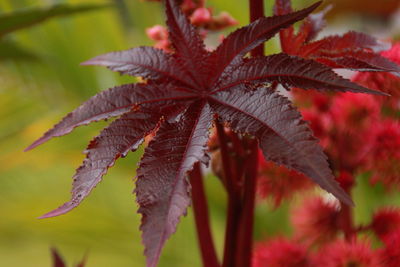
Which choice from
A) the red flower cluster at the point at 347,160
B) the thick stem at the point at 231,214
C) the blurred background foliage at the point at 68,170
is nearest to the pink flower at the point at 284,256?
the red flower cluster at the point at 347,160

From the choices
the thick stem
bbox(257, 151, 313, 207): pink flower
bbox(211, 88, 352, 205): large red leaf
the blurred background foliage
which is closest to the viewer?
bbox(211, 88, 352, 205): large red leaf

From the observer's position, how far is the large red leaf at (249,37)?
0.95ft

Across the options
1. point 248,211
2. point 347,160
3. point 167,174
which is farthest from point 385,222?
point 167,174

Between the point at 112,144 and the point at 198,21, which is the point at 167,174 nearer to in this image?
the point at 112,144

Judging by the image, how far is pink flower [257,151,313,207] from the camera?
46cm

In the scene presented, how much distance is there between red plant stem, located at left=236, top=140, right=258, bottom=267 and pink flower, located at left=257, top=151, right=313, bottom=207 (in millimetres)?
94

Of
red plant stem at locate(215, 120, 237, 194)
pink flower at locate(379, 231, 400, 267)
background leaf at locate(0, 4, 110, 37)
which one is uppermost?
background leaf at locate(0, 4, 110, 37)

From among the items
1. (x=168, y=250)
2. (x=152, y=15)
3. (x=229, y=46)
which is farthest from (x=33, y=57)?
(x=152, y=15)

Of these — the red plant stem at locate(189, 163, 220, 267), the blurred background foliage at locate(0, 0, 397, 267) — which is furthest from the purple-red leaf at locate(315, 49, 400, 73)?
the blurred background foliage at locate(0, 0, 397, 267)

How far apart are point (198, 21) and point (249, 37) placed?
0.08 m

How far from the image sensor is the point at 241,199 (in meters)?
0.36

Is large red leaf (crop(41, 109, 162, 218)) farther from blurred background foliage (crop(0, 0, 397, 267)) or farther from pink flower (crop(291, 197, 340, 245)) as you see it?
blurred background foliage (crop(0, 0, 397, 267))

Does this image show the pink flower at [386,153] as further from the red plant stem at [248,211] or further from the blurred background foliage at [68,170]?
the blurred background foliage at [68,170]

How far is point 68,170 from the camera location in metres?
1.26
